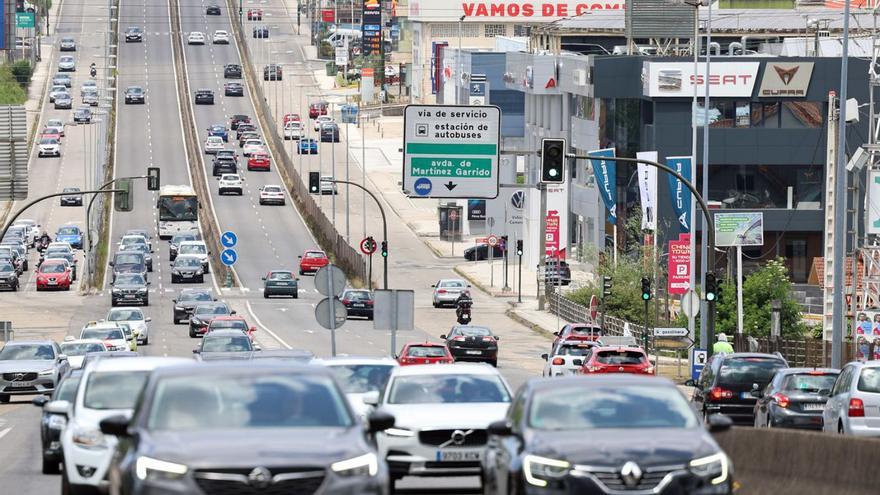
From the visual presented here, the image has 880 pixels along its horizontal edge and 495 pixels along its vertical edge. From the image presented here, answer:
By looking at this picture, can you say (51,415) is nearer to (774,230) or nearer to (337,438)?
(337,438)

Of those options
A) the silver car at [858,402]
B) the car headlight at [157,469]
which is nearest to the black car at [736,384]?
the silver car at [858,402]

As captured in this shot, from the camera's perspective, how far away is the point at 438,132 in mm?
49750

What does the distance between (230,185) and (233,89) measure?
124 feet

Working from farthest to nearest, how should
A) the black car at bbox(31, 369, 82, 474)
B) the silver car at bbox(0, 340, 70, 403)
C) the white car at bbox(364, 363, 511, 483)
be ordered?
the silver car at bbox(0, 340, 70, 403) < the black car at bbox(31, 369, 82, 474) < the white car at bbox(364, 363, 511, 483)

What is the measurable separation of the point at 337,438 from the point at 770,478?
757 cm

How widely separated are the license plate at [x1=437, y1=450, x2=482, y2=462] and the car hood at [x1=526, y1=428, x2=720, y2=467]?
15.5 ft

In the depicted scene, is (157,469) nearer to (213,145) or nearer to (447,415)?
(447,415)

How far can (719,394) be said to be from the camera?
31016 mm

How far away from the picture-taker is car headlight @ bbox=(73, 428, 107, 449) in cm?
1906

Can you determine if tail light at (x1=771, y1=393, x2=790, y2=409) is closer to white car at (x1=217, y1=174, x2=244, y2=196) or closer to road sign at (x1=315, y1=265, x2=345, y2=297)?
road sign at (x1=315, y1=265, x2=345, y2=297)

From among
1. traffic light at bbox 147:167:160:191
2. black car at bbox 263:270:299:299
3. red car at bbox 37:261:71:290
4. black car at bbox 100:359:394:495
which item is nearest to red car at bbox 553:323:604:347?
traffic light at bbox 147:167:160:191

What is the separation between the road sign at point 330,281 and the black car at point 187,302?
32552mm

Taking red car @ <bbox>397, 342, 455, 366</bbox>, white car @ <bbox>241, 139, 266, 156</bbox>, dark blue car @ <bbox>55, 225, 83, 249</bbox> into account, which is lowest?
red car @ <bbox>397, 342, 455, 366</bbox>

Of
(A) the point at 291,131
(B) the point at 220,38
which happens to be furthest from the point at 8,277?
(B) the point at 220,38
